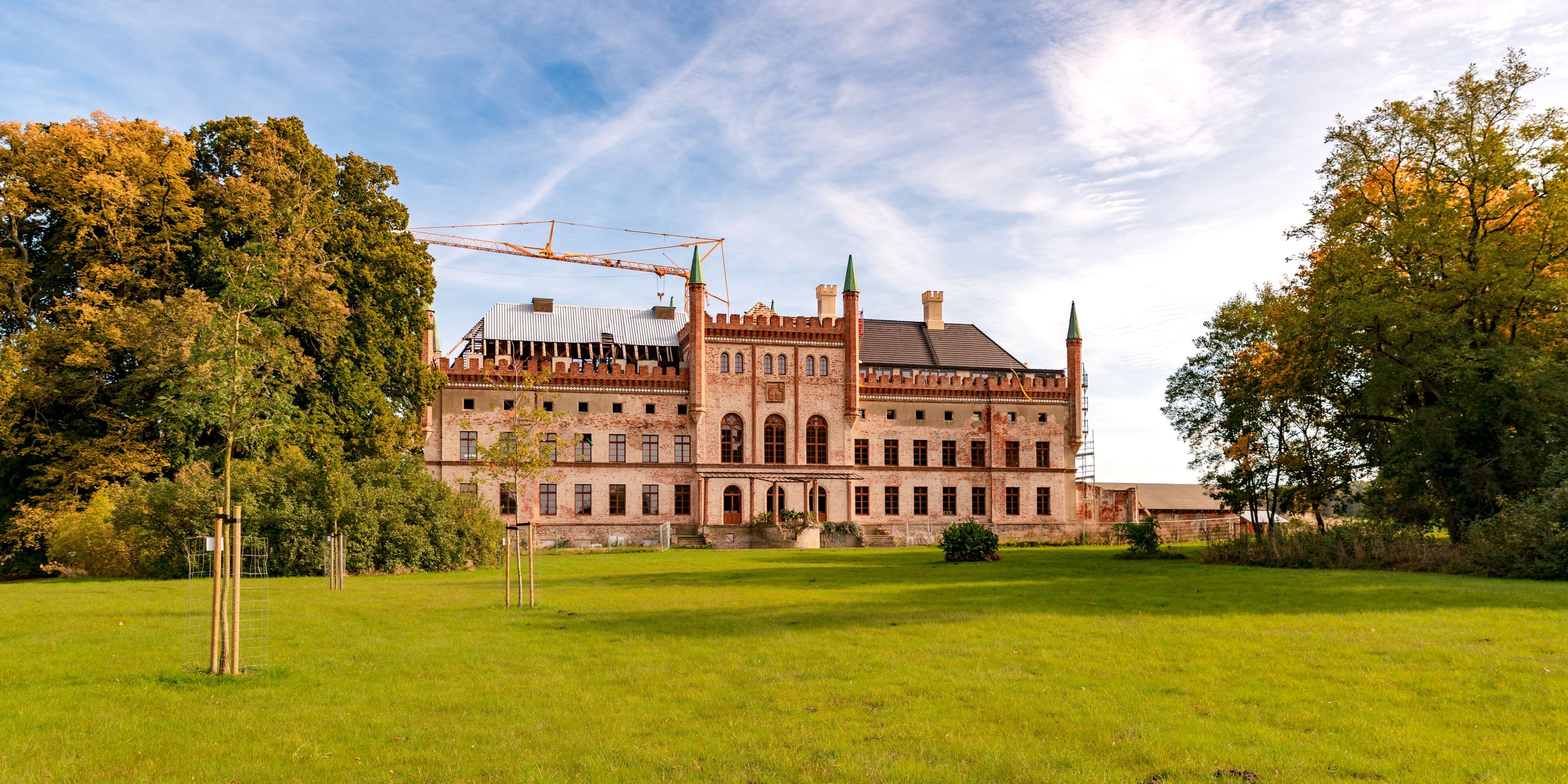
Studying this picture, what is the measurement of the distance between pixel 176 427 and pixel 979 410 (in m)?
45.3

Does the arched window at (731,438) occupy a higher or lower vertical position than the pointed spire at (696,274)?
lower

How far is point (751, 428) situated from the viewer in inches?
2195

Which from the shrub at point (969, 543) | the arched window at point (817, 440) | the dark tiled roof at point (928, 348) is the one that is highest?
the dark tiled roof at point (928, 348)

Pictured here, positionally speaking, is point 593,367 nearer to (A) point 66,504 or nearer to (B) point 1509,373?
(A) point 66,504

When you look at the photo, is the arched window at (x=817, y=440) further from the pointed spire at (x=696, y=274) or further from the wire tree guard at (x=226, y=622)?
the wire tree guard at (x=226, y=622)

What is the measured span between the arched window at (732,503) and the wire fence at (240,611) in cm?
2800

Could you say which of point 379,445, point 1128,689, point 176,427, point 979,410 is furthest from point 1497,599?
point 979,410

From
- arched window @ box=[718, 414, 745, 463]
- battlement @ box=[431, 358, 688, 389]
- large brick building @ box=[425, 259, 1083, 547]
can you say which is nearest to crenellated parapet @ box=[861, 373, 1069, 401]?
large brick building @ box=[425, 259, 1083, 547]

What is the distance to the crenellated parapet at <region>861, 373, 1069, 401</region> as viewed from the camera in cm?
5828

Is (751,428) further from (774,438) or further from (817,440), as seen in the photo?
(817,440)

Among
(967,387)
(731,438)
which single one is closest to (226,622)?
(731,438)

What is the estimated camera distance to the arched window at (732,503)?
181ft

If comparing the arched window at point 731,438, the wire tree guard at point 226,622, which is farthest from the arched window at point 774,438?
the wire tree guard at point 226,622

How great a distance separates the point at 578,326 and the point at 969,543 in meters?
36.0
